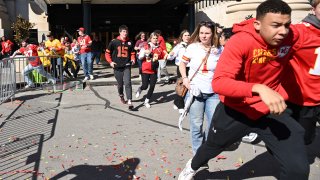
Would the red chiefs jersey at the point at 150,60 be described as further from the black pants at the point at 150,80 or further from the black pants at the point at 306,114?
the black pants at the point at 306,114

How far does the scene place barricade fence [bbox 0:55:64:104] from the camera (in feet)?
32.6

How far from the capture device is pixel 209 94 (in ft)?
15.9

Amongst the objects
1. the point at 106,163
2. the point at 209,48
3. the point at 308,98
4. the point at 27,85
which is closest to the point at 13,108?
the point at 27,85

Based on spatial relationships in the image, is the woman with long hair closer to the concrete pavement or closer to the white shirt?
the white shirt

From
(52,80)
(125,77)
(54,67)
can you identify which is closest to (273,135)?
(125,77)

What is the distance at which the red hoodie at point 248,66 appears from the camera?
2.98 m

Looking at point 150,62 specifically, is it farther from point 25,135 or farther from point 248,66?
point 248,66

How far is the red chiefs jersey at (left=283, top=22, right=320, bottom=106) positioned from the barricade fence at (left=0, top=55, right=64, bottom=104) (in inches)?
294

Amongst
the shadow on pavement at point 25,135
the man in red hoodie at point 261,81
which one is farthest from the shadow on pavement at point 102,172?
the man in red hoodie at point 261,81

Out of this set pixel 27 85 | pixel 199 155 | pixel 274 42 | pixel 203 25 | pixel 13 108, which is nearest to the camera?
pixel 274 42

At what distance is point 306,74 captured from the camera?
4027 millimetres

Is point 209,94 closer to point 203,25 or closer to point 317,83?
point 203,25

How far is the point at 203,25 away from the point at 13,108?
5826mm

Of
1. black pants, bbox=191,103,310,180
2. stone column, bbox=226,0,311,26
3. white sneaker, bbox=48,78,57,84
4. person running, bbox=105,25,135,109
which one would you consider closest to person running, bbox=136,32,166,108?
person running, bbox=105,25,135,109
